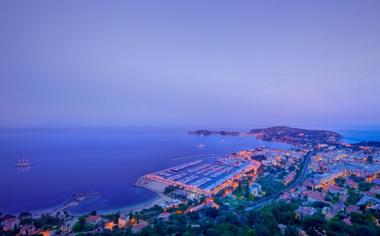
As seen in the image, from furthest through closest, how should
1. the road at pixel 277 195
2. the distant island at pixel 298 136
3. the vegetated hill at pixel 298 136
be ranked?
the vegetated hill at pixel 298 136, the distant island at pixel 298 136, the road at pixel 277 195

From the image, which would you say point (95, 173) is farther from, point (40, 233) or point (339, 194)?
point (339, 194)

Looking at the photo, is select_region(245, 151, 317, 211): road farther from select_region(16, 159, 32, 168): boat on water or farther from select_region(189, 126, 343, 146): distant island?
select_region(189, 126, 343, 146): distant island

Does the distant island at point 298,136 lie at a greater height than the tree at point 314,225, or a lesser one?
lesser

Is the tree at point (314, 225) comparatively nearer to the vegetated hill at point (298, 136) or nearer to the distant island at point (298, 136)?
the distant island at point (298, 136)

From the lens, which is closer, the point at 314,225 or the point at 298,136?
the point at 314,225

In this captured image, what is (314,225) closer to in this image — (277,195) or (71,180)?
(277,195)

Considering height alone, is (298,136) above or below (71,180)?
above

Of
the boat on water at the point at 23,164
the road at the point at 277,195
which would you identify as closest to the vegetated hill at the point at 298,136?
the road at the point at 277,195

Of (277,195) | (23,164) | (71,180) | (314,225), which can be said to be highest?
(314,225)

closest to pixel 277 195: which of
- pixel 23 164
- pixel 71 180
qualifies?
pixel 71 180

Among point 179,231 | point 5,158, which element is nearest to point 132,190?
point 179,231

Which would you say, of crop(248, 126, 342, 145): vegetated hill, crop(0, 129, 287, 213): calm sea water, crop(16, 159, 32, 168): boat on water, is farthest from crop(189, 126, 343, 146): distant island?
crop(16, 159, 32, 168): boat on water
